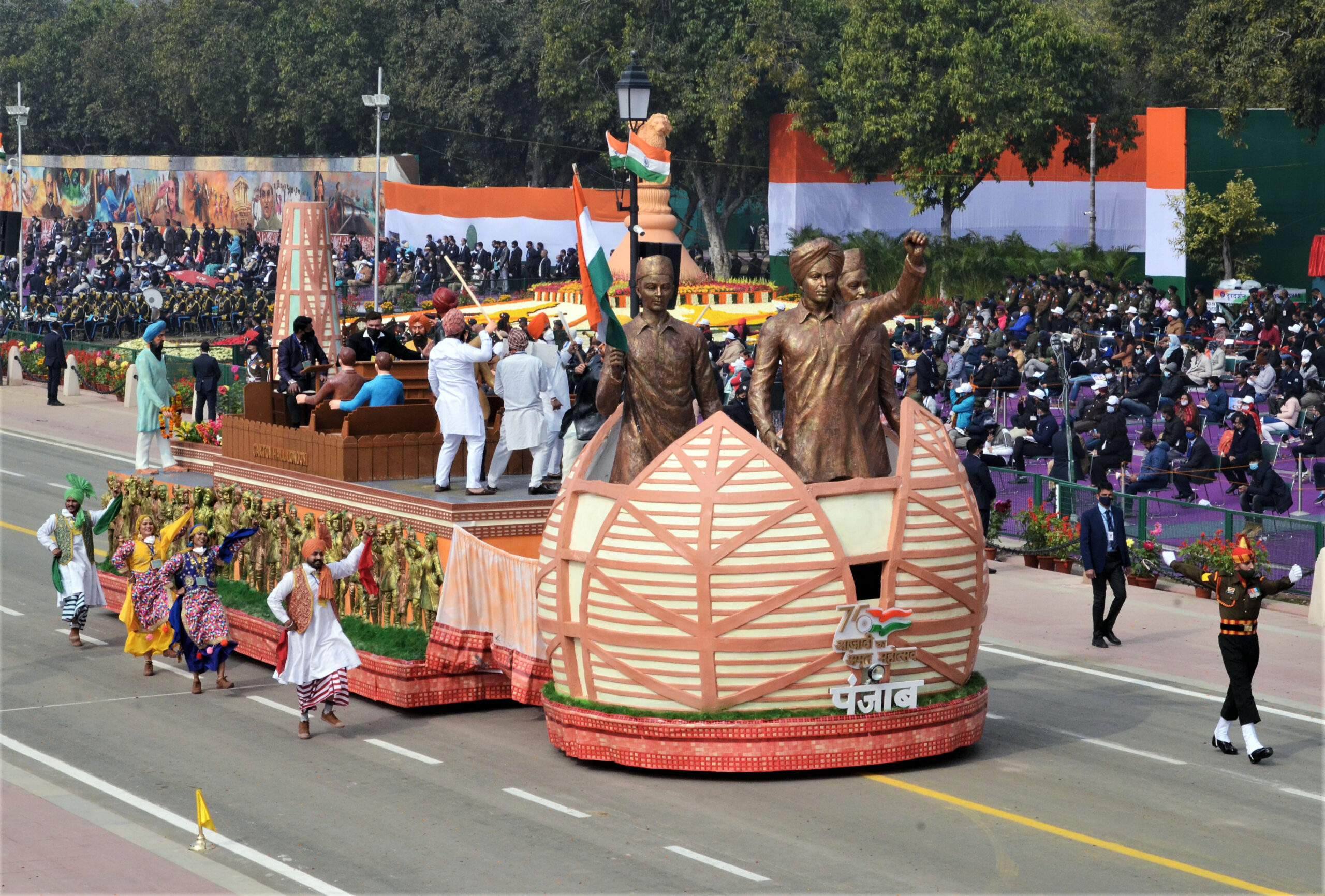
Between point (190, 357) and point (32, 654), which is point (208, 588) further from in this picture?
point (190, 357)

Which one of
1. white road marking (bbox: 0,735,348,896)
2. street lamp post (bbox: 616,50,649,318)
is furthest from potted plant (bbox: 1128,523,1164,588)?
white road marking (bbox: 0,735,348,896)

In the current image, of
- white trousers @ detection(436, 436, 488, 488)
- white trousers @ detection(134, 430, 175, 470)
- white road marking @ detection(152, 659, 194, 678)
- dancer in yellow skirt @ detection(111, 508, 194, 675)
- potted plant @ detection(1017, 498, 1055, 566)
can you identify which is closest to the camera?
white trousers @ detection(436, 436, 488, 488)

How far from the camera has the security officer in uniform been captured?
14141 millimetres

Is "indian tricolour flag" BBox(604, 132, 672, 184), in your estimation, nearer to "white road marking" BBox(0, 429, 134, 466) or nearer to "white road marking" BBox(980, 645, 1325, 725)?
"white road marking" BBox(980, 645, 1325, 725)

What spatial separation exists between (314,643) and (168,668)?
371 cm

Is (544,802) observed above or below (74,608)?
below

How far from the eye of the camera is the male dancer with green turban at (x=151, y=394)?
23.1 m

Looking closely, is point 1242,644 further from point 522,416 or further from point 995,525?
point 995,525

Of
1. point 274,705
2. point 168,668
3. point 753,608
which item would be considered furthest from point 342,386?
point 753,608

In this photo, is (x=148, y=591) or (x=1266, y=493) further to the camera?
(x=1266, y=493)

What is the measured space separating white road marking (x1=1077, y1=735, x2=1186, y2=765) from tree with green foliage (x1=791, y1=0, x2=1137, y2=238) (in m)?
39.1

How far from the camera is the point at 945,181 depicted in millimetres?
53781

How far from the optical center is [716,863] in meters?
11.4

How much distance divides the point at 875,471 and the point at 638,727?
2614 mm
